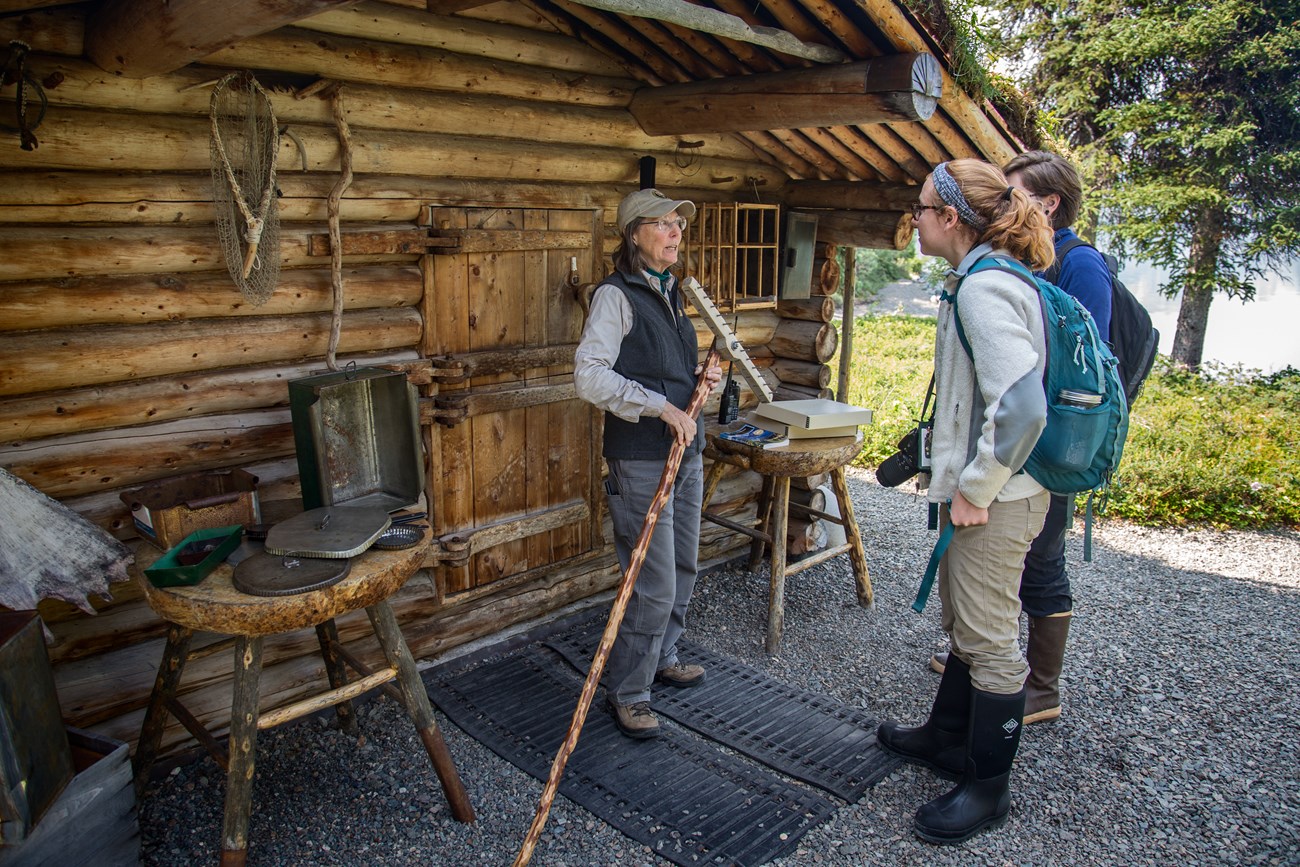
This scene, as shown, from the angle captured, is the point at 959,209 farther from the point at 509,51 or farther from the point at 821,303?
the point at 821,303

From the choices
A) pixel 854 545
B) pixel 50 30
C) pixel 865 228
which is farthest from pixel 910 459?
pixel 50 30

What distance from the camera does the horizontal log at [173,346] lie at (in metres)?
3.24

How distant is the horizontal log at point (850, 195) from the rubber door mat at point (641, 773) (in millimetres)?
3410

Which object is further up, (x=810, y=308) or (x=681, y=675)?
(x=810, y=308)

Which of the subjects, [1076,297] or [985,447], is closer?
[985,447]

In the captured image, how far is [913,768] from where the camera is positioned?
161 inches

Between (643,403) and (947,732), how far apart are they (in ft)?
6.58

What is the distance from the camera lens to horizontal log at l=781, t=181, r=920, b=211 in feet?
18.4

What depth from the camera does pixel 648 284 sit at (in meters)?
4.04

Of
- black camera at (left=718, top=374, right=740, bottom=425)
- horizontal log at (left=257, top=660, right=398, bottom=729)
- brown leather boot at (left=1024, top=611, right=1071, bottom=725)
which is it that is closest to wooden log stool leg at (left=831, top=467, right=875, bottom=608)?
black camera at (left=718, top=374, right=740, bottom=425)

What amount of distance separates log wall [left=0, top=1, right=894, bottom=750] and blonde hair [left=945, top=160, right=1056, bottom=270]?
2202 millimetres

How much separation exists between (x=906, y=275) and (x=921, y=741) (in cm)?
2064

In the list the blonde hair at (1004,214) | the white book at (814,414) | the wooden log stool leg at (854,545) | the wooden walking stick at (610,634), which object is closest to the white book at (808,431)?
the white book at (814,414)

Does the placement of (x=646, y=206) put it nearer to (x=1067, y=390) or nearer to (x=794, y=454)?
(x=794, y=454)
